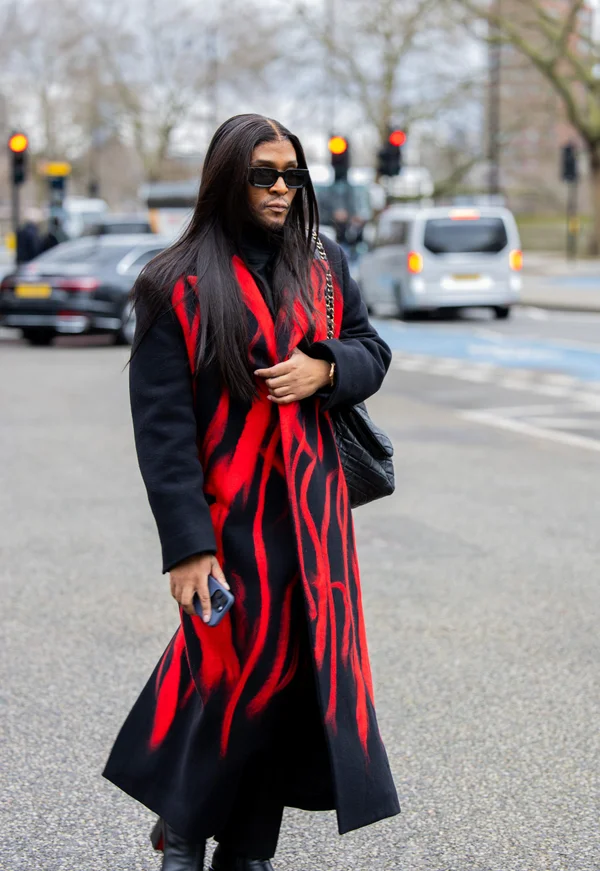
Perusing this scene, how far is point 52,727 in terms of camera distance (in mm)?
4289

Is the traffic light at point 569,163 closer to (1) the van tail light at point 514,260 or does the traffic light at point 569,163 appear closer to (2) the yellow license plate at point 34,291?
(1) the van tail light at point 514,260

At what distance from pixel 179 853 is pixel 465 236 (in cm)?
2046

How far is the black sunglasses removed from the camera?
277 cm

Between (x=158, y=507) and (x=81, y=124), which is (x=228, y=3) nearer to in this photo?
(x=81, y=124)

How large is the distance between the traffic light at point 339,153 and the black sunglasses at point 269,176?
2472 cm

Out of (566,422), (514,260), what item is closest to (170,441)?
(566,422)

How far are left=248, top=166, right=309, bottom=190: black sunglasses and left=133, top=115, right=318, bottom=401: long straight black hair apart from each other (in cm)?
2

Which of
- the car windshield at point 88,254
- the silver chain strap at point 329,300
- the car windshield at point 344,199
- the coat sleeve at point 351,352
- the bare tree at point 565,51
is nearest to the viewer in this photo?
the coat sleeve at point 351,352

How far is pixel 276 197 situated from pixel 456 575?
3.68 metres

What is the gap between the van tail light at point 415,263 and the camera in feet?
73.5

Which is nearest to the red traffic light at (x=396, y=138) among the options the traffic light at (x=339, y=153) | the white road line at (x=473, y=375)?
the traffic light at (x=339, y=153)

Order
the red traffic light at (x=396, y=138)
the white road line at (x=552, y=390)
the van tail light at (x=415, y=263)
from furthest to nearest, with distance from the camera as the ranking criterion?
the red traffic light at (x=396, y=138)
the van tail light at (x=415, y=263)
the white road line at (x=552, y=390)

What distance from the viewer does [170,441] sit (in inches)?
107

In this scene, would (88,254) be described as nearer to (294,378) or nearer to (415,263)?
(415,263)
